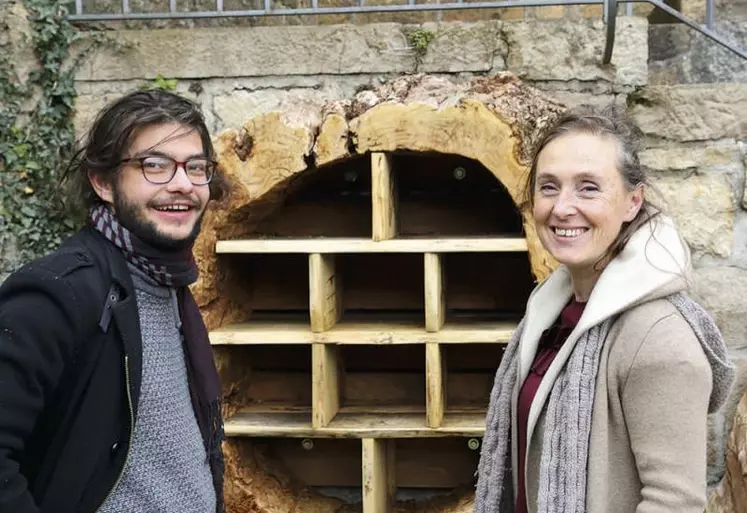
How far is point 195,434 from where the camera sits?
1.39 meters

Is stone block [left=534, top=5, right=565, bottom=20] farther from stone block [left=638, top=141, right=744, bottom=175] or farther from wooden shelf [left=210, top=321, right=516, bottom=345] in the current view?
wooden shelf [left=210, top=321, right=516, bottom=345]

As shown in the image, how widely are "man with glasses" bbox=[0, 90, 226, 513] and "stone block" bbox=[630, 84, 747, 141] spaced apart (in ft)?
3.61

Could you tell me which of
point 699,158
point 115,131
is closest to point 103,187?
point 115,131

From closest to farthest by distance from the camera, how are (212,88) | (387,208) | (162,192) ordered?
(162,192)
(387,208)
(212,88)

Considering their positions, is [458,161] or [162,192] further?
[458,161]

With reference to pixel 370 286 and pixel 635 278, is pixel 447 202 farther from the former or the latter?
pixel 635 278

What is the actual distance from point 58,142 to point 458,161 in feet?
3.42

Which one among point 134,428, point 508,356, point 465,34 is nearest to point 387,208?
point 465,34

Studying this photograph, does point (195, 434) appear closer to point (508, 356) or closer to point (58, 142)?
point (508, 356)

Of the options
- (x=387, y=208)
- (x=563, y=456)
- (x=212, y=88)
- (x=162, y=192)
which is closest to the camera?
(x=563, y=456)

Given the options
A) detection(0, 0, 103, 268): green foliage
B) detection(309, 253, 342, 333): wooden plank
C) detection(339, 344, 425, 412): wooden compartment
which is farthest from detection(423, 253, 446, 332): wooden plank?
detection(0, 0, 103, 268): green foliage

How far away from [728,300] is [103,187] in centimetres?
146

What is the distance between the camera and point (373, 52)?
6.54 ft

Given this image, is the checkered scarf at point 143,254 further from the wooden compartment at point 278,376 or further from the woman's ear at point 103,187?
the wooden compartment at point 278,376
